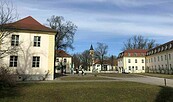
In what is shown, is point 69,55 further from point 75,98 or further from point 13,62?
point 75,98

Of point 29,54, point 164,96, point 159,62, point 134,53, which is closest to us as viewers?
point 164,96

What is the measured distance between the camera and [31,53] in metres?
27.0

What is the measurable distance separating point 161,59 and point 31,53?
50.0 m

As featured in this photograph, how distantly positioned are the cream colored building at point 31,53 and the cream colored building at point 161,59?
133ft

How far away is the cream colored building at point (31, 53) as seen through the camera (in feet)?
85.9

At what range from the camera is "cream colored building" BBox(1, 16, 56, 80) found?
26172 mm

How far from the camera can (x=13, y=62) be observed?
2614 cm

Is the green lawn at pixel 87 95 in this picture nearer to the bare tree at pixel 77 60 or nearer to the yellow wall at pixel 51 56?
the yellow wall at pixel 51 56

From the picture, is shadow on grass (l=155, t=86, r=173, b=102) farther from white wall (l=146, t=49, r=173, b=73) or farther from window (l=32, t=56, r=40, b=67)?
white wall (l=146, t=49, r=173, b=73)

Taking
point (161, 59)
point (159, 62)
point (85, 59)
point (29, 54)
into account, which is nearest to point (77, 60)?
point (85, 59)

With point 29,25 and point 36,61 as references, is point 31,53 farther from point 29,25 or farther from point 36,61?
point 29,25

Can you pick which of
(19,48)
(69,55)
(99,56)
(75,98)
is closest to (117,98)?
(75,98)

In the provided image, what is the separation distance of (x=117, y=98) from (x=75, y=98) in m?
2.71

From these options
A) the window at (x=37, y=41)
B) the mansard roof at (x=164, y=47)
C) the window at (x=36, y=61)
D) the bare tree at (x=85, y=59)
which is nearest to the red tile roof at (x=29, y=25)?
the window at (x=37, y=41)
